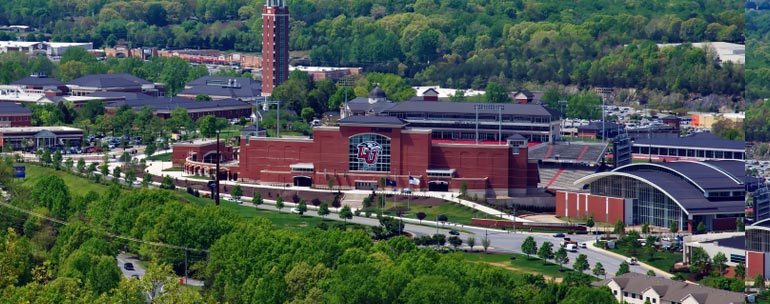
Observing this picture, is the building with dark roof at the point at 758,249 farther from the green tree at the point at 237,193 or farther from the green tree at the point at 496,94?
the green tree at the point at 496,94

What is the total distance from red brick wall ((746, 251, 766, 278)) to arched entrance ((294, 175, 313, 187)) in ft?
97.4

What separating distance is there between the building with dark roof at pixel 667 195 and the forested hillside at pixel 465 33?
133ft

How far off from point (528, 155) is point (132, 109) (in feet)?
98.2

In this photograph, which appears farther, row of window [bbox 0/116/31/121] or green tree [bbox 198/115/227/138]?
row of window [bbox 0/116/31/121]

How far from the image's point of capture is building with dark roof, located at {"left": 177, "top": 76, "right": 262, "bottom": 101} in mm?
118331

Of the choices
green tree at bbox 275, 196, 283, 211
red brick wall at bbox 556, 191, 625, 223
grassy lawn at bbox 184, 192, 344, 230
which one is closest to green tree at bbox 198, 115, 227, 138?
grassy lawn at bbox 184, 192, 344, 230

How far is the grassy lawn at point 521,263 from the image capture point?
6350 cm

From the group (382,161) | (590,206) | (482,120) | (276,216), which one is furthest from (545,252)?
(482,120)

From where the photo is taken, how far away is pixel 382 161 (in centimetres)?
8344

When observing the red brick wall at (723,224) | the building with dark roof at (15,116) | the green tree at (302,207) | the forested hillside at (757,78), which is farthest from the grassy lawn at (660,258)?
the building with dark roof at (15,116)

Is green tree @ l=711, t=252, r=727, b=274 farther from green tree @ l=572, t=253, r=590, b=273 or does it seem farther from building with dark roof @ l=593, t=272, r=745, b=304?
green tree @ l=572, t=253, r=590, b=273

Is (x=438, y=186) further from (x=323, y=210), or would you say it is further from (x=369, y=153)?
(x=323, y=210)

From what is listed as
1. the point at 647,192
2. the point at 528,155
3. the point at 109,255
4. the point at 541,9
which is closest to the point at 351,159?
the point at 528,155

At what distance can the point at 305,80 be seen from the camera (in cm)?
11456
